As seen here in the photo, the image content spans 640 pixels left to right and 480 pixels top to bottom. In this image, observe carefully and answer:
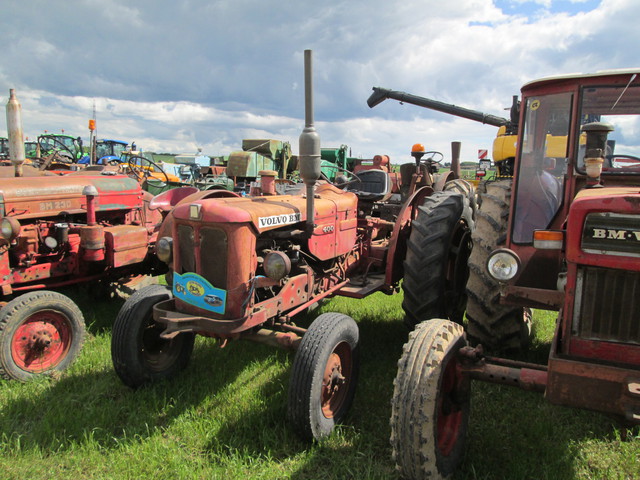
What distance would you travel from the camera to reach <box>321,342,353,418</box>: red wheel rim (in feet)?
9.30

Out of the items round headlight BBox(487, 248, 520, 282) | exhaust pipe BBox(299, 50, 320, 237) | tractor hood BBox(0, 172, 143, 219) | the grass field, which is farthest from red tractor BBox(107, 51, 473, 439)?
tractor hood BBox(0, 172, 143, 219)

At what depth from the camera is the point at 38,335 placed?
11.6 ft

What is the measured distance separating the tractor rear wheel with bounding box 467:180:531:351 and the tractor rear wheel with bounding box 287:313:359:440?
41.1 inches

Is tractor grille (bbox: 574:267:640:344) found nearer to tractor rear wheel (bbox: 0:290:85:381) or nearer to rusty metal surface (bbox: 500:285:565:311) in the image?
rusty metal surface (bbox: 500:285:565:311)

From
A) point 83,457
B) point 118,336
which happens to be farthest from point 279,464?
point 118,336

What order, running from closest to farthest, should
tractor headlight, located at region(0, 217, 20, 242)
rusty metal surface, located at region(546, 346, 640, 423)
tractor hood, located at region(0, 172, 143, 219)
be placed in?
1. rusty metal surface, located at region(546, 346, 640, 423)
2. tractor headlight, located at region(0, 217, 20, 242)
3. tractor hood, located at region(0, 172, 143, 219)

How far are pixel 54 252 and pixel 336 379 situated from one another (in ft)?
10.1

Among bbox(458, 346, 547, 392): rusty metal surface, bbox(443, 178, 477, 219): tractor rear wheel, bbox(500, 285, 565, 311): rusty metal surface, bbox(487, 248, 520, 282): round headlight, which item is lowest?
bbox(458, 346, 547, 392): rusty metal surface

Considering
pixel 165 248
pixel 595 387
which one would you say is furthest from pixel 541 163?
pixel 165 248

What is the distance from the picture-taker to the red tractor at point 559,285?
202 centimetres

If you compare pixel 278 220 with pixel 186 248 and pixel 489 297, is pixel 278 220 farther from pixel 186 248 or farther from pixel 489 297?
pixel 489 297

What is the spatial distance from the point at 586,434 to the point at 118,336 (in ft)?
10.1

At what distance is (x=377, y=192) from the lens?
4.91 m

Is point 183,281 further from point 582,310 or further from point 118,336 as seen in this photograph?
point 582,310
